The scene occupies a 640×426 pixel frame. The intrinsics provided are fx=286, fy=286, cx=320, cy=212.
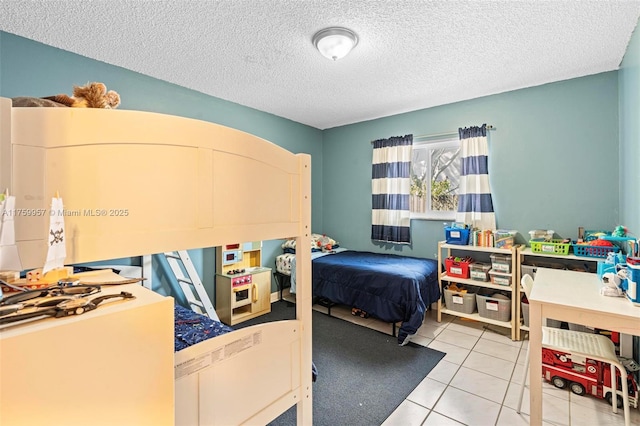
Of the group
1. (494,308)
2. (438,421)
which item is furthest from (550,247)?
(438,421)

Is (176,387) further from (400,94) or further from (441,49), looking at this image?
(400,94)

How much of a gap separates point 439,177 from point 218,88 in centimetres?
278

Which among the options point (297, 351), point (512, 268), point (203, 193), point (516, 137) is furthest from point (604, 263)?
point (203, 193)

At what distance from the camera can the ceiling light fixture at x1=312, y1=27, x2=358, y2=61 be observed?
197cm

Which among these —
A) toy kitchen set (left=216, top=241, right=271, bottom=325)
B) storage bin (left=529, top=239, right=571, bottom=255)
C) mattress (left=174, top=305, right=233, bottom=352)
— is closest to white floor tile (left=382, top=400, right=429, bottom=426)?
mattress (left=174, top=305, right=233, bottom=352)

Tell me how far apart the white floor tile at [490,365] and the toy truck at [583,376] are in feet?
0.80

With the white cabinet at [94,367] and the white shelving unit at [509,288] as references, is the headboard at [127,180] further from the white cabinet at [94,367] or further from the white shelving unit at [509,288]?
the white shelving unit at [509,288]

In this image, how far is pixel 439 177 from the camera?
3615mm

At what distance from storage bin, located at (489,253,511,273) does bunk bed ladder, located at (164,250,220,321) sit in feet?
9.37

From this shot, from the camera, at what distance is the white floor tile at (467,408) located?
1.72 meters

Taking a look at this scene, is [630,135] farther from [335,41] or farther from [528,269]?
[335,41]

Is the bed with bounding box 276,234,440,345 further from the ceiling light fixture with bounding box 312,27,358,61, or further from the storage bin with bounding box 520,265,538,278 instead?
the ceiling light fixture with bounding box 312,27,358,61

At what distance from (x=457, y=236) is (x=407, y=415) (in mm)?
1907

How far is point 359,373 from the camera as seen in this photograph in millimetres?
2219
